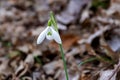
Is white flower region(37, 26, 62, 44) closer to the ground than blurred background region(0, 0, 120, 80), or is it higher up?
closer to the ground

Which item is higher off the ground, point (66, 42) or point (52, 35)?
point (66, 42)

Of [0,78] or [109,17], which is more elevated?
[109,17]

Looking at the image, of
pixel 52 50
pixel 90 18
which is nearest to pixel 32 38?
pixel 52 50

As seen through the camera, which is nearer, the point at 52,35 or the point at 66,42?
the point at 52,35

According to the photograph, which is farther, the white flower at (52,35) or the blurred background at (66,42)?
the blurred background at (66,42)

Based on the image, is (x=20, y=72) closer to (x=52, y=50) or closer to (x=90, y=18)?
(x=52, y=50)

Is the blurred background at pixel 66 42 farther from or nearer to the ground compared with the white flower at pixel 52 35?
farther from the ground

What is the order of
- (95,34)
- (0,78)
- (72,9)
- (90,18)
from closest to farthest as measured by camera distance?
(0,78), (95,34), (90,18), (72,9)

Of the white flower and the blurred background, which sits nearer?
the white flower
